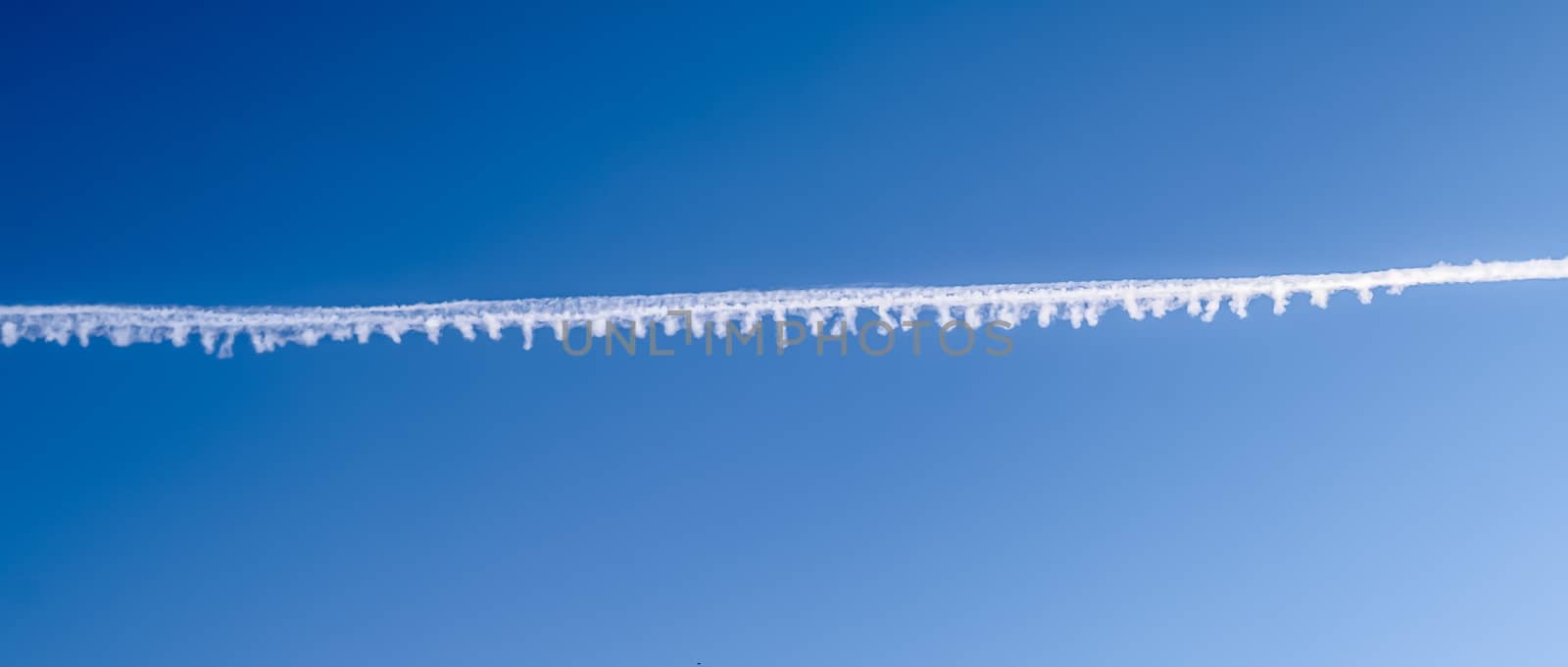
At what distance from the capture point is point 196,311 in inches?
1153

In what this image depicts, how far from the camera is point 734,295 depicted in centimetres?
2994

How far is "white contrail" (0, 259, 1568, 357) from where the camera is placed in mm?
29047

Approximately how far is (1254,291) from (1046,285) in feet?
17.3

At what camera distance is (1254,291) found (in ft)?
96.3

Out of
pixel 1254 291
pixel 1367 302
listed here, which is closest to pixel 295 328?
pixel 1254 291

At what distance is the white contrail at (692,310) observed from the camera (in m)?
29.0

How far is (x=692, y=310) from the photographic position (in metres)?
30.0

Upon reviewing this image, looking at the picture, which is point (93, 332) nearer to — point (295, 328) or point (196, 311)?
point (196, 311)

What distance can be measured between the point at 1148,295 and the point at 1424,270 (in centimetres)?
706

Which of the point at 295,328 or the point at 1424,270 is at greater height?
the point at 1424,270

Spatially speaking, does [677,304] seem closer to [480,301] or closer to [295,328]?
[480,301]

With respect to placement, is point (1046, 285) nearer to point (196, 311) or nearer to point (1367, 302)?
point (1367, 302)

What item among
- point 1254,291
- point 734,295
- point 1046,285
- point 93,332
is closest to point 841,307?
point 734,295

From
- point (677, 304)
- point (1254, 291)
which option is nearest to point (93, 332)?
point (677, 304)
